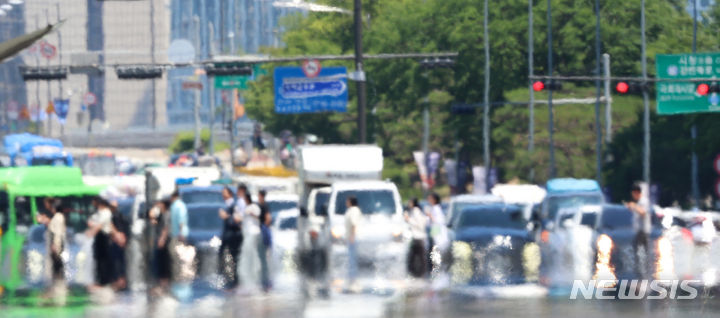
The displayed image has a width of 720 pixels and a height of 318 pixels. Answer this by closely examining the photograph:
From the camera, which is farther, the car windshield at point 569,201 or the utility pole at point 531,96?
the utility pole at point 531,96

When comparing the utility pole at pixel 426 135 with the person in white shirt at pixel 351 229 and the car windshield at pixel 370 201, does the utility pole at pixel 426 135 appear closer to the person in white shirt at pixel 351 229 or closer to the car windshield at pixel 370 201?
the car windshield at pixel 370 201

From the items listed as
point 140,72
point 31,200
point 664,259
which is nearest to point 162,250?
point 664,259

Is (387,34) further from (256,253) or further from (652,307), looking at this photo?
(652,307)

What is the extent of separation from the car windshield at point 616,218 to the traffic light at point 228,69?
18.1 m

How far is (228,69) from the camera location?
45.4 metres

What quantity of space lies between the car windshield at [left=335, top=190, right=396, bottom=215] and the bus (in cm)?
517

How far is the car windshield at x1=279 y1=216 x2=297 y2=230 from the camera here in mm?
32312

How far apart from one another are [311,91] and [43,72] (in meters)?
8.45

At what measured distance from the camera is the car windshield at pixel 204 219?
102 feet

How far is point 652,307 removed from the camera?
2003cm

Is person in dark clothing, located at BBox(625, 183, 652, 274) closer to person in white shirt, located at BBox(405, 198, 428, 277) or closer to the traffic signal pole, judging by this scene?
person in white shirt, located at BBox(405, 198, 428, 277)

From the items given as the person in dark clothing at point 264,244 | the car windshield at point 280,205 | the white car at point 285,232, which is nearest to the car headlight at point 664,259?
the person in dark clothing at point 264,244

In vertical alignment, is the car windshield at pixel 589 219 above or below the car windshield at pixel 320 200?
below

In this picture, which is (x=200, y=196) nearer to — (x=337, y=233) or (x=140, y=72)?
(x=140, y=72)
